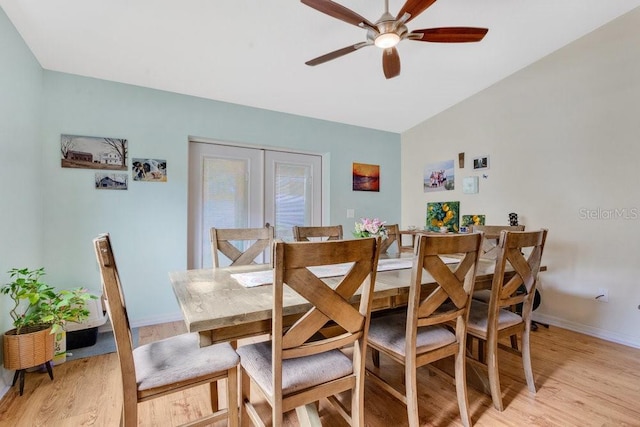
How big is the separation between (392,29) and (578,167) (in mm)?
2284

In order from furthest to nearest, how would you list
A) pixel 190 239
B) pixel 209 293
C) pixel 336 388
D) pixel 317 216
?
pixel 317 216 < pixel 190 239 < pixel 209 293 < pixel 336 388

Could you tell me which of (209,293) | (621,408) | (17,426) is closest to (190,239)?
(17,426)

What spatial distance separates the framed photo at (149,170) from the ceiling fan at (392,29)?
69.6 inches

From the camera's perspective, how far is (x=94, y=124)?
107 inches

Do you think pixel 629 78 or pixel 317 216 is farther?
pixel 317 216

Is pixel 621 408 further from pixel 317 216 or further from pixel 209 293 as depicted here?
pixel 317 216

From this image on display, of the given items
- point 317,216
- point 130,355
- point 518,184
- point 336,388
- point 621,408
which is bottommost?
point 621,408

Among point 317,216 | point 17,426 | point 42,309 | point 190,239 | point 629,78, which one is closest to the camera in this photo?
point 17,426

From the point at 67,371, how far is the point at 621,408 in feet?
11.2

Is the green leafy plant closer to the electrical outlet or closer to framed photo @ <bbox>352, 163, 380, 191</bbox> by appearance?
framed photo @ <bbox>352, 163, 380, 191</bbox>

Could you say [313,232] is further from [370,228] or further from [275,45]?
[275,45]

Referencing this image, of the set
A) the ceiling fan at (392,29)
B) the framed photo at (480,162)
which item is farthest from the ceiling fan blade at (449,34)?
the framed photo at (480,162)

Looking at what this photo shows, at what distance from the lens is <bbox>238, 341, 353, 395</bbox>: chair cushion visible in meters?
1.17

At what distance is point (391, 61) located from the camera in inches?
85.0
